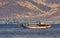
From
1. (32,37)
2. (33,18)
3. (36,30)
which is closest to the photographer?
(32,37)

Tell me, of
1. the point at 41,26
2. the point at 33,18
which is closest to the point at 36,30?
the point at 41,26

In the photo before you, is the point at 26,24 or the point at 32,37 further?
the point at 26,24

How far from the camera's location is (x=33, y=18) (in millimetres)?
50469

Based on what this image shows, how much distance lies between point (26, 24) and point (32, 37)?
10.4m

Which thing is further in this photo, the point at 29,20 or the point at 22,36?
the point at 29,20

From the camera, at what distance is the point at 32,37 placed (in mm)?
38531

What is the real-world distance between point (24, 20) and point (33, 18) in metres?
2.12

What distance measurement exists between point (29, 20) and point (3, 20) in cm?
348

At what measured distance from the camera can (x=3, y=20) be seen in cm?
5241

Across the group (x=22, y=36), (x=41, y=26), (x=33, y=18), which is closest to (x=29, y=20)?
(x=33, y=18)

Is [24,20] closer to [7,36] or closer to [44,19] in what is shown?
[44,19]

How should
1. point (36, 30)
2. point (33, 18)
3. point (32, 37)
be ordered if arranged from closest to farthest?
point (32, 37), point (36, 30), point (33, 18)

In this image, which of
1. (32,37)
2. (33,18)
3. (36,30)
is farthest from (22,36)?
(33,18)

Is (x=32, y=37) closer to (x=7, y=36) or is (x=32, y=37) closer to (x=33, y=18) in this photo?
(x=7, y=36)
